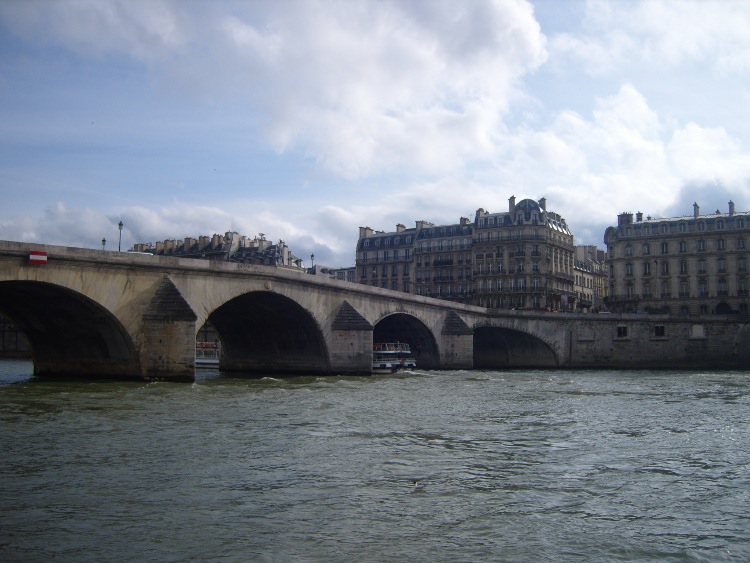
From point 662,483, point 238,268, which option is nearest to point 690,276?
point 238,268

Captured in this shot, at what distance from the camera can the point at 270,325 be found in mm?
49719

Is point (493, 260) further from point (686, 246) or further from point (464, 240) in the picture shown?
point (686, 246)

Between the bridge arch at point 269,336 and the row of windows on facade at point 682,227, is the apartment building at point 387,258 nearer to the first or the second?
the row of windows on facade at point 682,227

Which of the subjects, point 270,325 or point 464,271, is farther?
point 464,271


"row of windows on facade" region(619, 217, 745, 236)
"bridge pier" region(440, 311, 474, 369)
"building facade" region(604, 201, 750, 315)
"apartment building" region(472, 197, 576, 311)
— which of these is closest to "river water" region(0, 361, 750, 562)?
"bridge pier" region(440, 311, 474, 369)

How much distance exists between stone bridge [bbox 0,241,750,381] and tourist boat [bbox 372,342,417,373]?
2.39m

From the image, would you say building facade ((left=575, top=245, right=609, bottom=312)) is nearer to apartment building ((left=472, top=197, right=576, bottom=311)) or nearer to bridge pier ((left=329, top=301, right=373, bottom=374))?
apartment building ((left=472, top=197, right=576, bottom=311))

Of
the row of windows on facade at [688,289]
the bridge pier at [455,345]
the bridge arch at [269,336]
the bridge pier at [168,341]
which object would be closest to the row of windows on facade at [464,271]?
the row of windows on facade at [688,289]

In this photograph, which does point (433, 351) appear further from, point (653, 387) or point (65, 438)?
point (65, 438)

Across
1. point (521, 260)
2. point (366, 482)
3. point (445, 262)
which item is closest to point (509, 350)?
point (521, 260)

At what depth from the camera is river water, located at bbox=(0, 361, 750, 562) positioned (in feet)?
34.8

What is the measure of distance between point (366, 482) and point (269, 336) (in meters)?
37.1

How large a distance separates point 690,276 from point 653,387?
46462 millimetres

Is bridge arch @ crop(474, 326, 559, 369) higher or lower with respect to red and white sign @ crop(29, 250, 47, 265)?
lower
